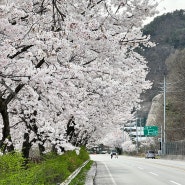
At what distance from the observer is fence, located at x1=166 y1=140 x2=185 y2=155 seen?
59.8m

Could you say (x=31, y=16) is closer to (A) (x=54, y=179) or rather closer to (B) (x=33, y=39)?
(B) (x=33, y=39)

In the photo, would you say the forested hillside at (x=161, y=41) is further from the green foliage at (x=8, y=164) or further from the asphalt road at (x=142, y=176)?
the green foliage at (x=8, y=164)

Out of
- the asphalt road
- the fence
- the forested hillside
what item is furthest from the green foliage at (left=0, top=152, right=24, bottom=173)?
the forested hillside

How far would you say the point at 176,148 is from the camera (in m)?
63.2

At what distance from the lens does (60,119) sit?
19391 mm

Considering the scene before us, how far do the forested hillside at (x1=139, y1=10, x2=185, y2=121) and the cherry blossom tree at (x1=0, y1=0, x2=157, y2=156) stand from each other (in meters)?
124

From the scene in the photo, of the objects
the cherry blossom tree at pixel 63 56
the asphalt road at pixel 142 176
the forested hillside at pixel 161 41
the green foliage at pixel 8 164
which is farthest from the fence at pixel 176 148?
the forested hillside at pixel 161 41

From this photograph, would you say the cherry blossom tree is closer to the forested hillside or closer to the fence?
the fence

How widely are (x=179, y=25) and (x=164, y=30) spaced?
7061 millimetres

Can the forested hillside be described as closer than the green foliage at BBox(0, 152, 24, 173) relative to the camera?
No

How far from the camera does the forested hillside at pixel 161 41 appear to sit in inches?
5990

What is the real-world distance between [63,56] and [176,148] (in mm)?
52619

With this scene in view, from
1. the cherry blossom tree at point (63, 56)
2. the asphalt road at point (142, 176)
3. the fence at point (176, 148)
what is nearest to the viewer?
the cherry blossom tree at point (63, 56)

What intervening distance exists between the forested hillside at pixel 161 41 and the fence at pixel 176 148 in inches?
2848
